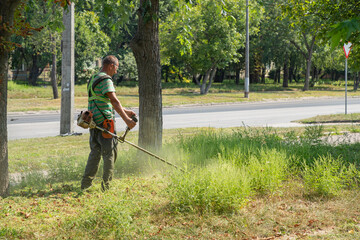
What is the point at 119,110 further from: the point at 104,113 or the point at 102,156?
the point at 102,156

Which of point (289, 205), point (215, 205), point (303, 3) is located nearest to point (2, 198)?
point (215, 205)

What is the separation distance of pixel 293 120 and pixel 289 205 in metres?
11.4

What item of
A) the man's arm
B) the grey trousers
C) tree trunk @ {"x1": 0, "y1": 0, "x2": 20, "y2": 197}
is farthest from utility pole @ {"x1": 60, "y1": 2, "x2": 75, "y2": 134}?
the man's arm

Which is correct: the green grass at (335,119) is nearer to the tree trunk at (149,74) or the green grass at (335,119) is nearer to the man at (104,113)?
the tree trunk at (149,74)

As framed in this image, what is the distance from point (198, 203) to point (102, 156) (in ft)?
5.19

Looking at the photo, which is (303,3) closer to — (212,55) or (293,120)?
(293,120)

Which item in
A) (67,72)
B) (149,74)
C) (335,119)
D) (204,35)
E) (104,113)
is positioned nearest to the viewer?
(104,113)

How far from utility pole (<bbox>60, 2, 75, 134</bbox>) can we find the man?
6.76 metres

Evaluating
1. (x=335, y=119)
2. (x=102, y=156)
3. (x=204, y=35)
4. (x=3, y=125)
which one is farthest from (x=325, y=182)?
(x=204, y=35)

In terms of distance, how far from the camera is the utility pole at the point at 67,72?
12.0 m

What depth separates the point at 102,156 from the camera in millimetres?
5715

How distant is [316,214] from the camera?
4.97 m

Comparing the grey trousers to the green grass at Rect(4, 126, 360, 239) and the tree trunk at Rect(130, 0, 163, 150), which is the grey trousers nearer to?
the green grass at Rect(4, 126, 360, 239)

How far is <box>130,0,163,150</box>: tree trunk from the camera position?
7242 millimetres
